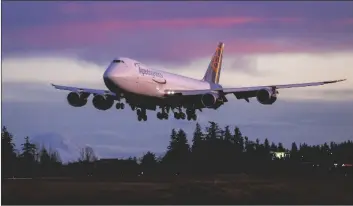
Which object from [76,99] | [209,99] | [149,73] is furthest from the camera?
[76,99]

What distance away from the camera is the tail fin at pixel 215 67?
12229cm

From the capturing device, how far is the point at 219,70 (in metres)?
127

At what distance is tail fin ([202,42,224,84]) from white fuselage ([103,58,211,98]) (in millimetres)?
31255

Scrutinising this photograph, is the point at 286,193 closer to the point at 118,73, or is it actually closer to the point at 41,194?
the point at 41,194

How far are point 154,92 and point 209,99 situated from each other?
728 cm

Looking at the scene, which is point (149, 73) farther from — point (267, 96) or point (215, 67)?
point (215, 67)

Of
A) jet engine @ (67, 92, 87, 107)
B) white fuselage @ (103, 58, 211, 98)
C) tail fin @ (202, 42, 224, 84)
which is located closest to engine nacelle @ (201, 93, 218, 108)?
white fuselage @ (103, 58, 211, 98)

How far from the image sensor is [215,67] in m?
126

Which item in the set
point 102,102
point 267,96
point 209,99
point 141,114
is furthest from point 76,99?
point 267,96

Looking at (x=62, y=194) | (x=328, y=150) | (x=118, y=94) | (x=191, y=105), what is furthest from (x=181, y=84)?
(x=328, y=150)

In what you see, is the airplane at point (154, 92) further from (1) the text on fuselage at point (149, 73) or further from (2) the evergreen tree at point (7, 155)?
Answer: (2) the evergreen tree at point (7, 155)

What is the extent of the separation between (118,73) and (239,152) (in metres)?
41.9

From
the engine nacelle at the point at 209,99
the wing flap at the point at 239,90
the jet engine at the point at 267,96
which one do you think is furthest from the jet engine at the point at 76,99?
the jet engine at the point at 267,96

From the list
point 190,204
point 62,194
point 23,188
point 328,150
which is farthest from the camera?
point 328,150
